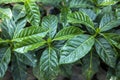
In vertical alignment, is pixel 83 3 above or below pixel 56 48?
above

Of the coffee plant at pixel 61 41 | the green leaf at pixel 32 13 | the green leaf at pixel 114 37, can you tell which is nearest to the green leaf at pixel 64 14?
the coffee plant at pixel 61 41

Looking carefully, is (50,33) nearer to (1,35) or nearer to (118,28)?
(1,35)

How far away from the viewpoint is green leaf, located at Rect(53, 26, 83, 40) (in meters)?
1.20

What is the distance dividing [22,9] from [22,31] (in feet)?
A: 0.65

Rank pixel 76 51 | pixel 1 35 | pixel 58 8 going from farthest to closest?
1. pixel 58 8
2. pixel 1 35
3. pixel 76 51

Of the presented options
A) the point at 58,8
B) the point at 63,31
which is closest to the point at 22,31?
the point at 63,31

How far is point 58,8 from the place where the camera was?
1415mm

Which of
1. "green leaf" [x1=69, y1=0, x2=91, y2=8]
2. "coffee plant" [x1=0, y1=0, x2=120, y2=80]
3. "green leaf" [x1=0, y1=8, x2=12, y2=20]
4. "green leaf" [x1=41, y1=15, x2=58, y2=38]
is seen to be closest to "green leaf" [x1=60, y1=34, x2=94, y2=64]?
"coffee plant" [x1=0, y1=0, x2=120, y2=80]

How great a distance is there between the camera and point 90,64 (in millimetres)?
1238

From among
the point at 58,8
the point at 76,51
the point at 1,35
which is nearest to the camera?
the point at 76,51

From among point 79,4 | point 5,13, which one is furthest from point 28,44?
point 79,4

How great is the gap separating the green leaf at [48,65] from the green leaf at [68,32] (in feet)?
0.28

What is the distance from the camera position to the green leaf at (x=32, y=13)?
126cm

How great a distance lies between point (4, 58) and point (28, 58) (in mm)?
111
